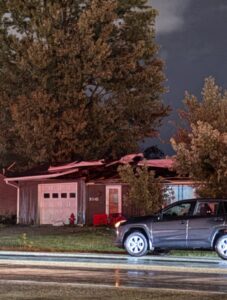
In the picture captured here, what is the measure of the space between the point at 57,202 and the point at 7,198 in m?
7.72

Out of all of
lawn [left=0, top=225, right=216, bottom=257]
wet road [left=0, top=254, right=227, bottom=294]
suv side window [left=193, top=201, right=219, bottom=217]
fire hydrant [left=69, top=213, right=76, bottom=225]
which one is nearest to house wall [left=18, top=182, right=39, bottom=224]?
fire hydrant [left=69, top=213, right=76, bottom=225]

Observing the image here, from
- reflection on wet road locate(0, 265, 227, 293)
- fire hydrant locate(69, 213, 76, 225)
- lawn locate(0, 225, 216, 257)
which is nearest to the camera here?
reflection on wet road locate(0, 265, 227, 293)

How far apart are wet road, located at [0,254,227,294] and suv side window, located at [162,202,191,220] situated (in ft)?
4.30

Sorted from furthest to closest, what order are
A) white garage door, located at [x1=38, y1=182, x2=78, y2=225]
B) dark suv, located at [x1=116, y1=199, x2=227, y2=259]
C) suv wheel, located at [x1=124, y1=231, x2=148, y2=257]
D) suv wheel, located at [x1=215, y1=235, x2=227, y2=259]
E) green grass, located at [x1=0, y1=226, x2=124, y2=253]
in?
white garage door, located at [x1=38, y1=182, x2=78, y2=225], green grass, located at [x1=0, y1=226, x2=124, y2=253], suv wheel, located at [x1=124, y1=231, x2=148, y2=257], dark suv, located at [x1=116, y1=199, x2=227, y2=259], suv wheel, located at [x1=215, y1=235, x2=227, y2=259]

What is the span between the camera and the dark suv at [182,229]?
23047 millimetres

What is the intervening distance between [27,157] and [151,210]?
2480 cm

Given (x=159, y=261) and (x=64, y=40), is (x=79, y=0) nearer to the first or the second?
(x=64, y=40)

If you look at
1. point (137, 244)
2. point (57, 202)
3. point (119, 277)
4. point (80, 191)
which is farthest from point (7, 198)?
point (119, 277)

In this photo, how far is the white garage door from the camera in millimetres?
42031

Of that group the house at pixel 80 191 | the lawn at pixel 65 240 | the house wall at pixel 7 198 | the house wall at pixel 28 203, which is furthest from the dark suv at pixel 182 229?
the house wall at pixel 7 198

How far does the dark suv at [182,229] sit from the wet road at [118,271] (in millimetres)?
542

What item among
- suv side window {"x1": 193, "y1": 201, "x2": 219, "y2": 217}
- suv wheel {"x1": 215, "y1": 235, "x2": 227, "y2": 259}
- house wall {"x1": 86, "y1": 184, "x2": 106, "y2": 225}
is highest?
house wall {"x1": 86, "y1": 184, "x2": 106, "y2": 225}

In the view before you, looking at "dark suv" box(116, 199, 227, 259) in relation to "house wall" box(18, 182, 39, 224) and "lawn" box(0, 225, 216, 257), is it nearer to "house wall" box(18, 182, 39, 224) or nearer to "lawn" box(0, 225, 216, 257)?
"lawn" box(0, 225, 216, 257)

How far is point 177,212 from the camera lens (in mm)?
24406
